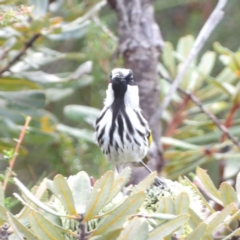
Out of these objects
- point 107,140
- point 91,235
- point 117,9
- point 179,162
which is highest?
point 117,9

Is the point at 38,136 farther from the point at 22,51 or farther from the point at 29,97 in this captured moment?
the point at 22,51

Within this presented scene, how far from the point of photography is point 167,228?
31.4 inches

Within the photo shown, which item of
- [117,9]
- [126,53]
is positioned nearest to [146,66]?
[126,53]

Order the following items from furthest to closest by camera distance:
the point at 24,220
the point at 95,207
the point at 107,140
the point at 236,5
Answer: the point at 236,5 < the point at 107,140 < the point at 24,220 < the point at 95,207

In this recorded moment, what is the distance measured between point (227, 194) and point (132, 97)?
3.48 ft

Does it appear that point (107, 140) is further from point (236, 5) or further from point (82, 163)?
point (236, 5)

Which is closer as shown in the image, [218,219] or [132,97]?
[218,219]

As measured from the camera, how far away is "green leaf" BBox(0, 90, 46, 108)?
1830mm

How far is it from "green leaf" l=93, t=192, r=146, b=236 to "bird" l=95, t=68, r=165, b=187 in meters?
1.05

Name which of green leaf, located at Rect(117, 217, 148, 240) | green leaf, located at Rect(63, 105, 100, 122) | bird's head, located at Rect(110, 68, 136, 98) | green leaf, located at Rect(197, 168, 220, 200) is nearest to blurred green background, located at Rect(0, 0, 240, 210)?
green leaf, located at Rect(63, 105, 100, 122)

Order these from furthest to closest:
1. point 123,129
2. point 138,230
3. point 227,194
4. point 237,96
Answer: point 237,96 → point 123,129 → point 227,194 → point 138,230

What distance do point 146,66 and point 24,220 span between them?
111cm

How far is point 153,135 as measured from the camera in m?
2.00

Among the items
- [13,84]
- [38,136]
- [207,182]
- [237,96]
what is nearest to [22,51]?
[13,84]
